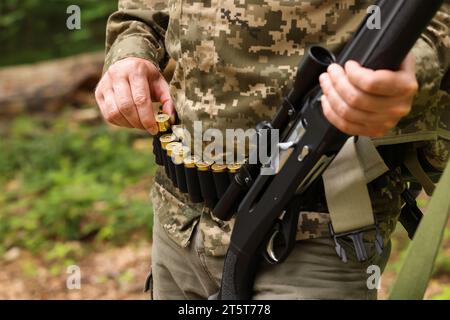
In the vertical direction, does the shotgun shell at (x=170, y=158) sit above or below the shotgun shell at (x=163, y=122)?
below

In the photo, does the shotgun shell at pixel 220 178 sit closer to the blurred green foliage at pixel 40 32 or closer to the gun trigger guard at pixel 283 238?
the gun trigger guard at pixel 283 238

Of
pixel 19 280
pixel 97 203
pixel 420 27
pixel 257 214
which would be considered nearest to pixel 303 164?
pixel 257 214

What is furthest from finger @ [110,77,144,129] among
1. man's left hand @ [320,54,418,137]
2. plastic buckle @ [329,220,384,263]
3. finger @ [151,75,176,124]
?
man's left hand @ [320,54,418,137]

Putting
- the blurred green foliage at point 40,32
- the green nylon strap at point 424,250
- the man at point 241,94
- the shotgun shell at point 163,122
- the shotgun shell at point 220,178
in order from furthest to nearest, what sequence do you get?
the blurred green foliage at point 40,32 → the shotgun shell at point 163,122 → the shotgun shell at point 220,178 → the man at point 241,94 → the green nylon strap at point 424,250

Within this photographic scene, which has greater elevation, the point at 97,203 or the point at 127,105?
the point at 127,105

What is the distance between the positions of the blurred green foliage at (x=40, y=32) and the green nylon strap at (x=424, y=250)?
810 cm

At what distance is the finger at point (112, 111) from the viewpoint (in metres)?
2.01

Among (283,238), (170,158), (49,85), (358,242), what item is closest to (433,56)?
(358,242)

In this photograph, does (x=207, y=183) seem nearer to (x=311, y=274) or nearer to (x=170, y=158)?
(x=170, y=158)

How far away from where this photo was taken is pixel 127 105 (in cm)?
A: 199

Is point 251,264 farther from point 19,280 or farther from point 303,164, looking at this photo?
point 19,280

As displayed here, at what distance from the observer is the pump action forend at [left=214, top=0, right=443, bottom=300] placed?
4.65 ft

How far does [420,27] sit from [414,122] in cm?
39

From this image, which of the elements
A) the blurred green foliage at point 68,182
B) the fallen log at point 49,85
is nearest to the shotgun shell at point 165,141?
the blurred green foliage at point 68,182
